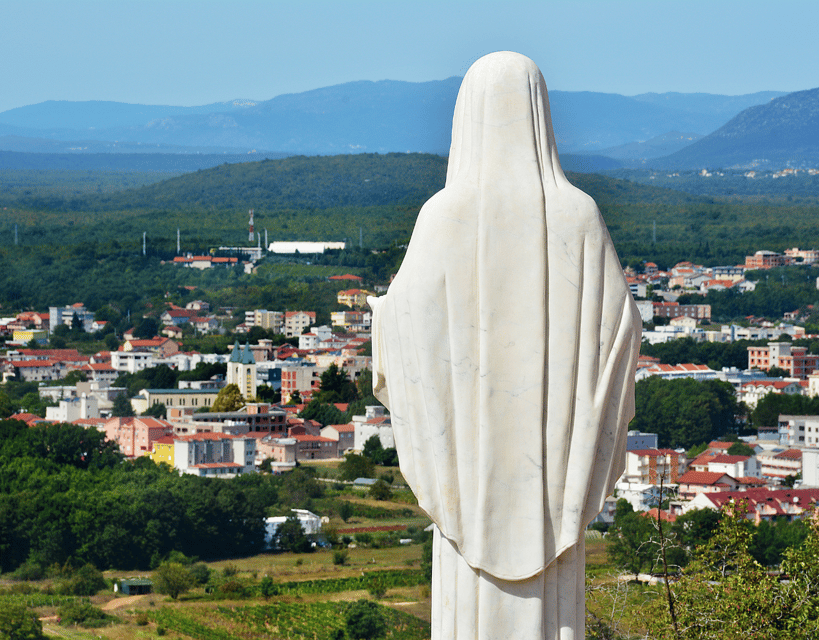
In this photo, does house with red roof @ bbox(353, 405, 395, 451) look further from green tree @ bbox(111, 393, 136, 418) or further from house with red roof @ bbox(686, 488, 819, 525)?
house with red roof @ bbox(686, 488, 819, 525)

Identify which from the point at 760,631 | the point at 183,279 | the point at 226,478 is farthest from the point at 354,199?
the point at 760,631

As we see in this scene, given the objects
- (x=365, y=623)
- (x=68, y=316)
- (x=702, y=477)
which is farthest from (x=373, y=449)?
(x=68, y=316)

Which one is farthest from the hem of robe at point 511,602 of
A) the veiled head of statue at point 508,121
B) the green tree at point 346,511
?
the green tree at point 346,511

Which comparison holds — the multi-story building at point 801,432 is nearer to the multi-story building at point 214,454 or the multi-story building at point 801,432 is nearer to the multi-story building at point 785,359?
the multi-story building at point 785,359

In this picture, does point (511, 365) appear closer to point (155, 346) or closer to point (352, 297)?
point (155, 346)

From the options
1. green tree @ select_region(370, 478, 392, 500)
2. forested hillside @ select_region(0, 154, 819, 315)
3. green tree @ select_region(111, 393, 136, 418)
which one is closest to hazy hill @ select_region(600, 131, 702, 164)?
forested hillside @ select_region(0, 154, 819, 315)

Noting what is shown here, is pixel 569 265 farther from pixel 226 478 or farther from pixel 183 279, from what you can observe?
pixel 183 279
